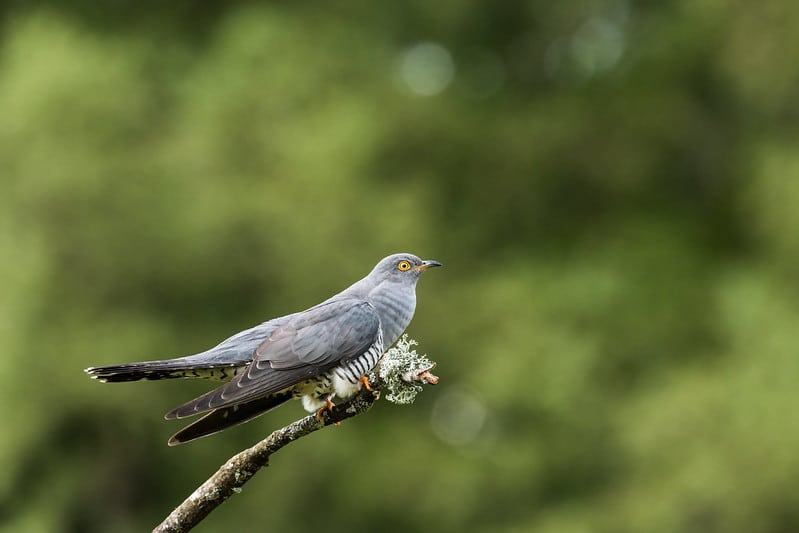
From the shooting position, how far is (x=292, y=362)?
3.16m

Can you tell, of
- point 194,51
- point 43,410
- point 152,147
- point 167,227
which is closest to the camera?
point 43,410

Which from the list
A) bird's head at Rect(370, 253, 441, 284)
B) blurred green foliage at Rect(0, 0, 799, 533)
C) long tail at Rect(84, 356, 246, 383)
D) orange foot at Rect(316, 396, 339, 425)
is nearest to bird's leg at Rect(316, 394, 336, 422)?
orange foot at Rect(316, 396, 339, 425)

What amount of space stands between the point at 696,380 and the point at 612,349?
113cm

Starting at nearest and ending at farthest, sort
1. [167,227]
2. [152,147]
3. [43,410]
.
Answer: [43,410] < [167,227] < [152,147]

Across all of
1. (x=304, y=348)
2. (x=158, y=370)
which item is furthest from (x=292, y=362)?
(x=158, y=370)

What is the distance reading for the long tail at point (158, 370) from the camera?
287 cm

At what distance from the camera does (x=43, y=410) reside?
8438 millimetres

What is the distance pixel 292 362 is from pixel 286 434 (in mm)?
565

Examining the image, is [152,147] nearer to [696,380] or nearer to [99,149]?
[99,149]

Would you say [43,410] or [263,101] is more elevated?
[263,101]

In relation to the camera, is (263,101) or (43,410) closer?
(43,410)

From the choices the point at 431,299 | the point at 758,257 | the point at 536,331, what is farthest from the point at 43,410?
the point at 758,257

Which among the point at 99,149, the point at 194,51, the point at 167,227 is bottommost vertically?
the point at 167,227

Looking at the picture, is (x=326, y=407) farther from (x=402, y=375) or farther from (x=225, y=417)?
(x=225, y=417)
